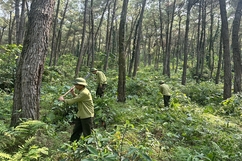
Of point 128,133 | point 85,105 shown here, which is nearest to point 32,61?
point 85,105

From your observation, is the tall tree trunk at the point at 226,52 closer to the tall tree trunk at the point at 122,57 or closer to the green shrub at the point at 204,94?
the green shrub at the point at 204,94

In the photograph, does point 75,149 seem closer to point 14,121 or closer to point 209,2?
point 14,121

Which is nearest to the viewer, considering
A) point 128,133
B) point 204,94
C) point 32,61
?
point 32,61

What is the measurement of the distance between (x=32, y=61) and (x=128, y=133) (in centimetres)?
274

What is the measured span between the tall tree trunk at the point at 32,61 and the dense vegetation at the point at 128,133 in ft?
1.43

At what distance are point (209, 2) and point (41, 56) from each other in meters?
A: 20.3

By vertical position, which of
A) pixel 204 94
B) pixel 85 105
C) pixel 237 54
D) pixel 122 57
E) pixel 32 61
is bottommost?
pixel 204 94

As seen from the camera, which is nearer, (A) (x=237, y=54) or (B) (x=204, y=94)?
(A) (x=237, y=54)

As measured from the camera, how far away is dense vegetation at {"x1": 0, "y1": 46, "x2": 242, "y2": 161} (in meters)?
3.47

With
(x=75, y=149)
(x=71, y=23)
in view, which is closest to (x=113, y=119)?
(x=75, y=149)

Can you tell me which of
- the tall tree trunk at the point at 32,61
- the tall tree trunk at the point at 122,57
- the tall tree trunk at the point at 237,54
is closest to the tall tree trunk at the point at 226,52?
the tall tree trunk at the point at 237,54

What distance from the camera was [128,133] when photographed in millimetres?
5152

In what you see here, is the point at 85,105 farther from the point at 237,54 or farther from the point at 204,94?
→ the point at 204,94

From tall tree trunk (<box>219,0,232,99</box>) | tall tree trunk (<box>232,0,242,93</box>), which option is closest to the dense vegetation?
tall tree trunk (<box>219,0,232,99</box>)
